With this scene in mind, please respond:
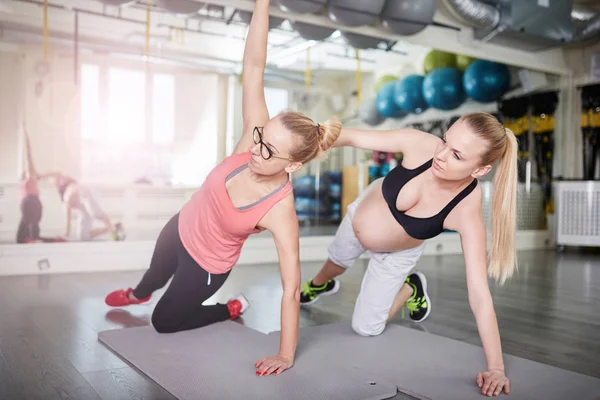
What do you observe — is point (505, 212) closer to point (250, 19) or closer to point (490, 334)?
point (490, 334)

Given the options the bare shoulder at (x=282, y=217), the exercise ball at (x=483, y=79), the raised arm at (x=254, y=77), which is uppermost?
the exercise ball at (x=483, y=79)

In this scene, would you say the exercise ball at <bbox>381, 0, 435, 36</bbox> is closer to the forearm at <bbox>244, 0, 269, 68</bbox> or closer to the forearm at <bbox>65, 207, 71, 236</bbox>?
the forearm at <bbox>244, 0, 269, 68</bbox>

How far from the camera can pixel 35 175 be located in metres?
3.98

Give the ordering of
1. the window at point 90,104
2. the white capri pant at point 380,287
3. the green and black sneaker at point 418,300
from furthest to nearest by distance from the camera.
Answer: the window at point 90,104, the green and black sneaker at point 418,300, the white capri pant at point 380,287

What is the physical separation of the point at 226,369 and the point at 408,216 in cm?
83

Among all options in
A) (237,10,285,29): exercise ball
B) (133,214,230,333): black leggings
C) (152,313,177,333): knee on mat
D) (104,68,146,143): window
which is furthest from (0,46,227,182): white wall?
(152,313,177,333): knee on mat

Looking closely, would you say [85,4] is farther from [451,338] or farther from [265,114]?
[451,338]

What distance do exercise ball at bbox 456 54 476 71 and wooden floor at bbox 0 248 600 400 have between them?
2.68 metres

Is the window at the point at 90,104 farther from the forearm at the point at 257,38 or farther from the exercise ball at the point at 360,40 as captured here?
the forearm at the point at 257,38

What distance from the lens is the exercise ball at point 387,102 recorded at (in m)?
5.83

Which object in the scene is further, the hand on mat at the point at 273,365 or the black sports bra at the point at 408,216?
the black sports bra at the point at 408,216

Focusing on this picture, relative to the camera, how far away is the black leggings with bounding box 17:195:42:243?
3.73 metres

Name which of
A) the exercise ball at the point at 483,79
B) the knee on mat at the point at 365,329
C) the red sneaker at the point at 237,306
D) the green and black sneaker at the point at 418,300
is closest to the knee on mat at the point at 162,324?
the red sneaker at the point at 237,306

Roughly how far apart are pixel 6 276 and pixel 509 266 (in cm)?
324
